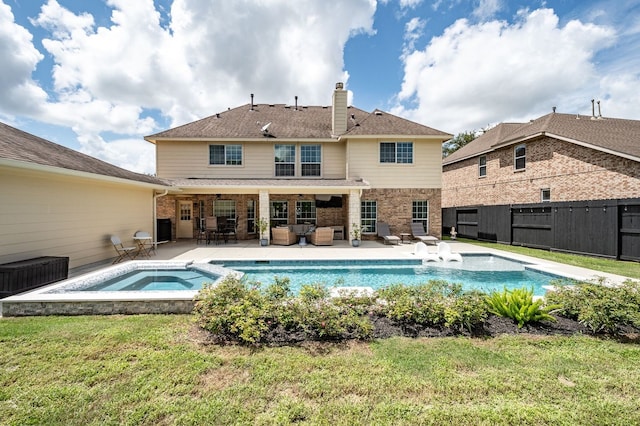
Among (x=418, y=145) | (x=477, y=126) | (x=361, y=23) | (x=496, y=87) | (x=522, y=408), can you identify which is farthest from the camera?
(x=477, y=126)

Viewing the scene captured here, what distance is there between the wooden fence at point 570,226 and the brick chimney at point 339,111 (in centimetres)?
940

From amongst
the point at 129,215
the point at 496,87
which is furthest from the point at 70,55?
the point at 496,87

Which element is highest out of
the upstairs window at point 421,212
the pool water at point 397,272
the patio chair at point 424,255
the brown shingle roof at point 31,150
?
the brown shingle roof at point 31,150

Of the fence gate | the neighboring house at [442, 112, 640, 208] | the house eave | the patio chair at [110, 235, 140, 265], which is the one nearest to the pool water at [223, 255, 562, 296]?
the fence gate

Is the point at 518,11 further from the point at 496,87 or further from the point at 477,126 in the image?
the point at 477,126

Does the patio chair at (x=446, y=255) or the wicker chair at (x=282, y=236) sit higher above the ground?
the wicker chair at (x=282, y=236)

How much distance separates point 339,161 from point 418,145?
4.56 metres

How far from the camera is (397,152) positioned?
15.9 meters

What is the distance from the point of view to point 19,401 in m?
2.69

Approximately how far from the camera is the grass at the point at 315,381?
8.17 feet

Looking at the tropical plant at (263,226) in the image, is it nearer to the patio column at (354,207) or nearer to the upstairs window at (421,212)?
the patio column at (354,207)

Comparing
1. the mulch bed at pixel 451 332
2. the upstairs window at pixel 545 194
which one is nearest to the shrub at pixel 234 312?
the mulch bed at pixel 451 332

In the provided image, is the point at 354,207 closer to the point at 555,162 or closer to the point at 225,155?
the point at 225,155

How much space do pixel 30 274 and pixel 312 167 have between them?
1265 centimetres
